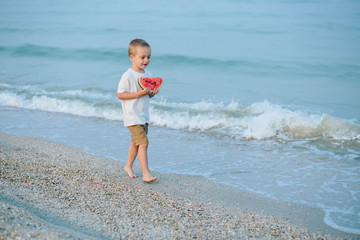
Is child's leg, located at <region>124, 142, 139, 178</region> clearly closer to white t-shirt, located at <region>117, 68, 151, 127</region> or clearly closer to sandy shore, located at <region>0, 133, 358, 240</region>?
sandy shore, located at <region>0, 133, 358, 240</region>

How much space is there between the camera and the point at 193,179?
4887mm

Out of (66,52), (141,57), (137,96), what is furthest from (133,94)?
(66,52)

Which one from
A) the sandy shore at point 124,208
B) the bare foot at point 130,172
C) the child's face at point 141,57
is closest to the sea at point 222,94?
the sandy shore at point 124,208

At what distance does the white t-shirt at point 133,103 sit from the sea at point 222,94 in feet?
3.96

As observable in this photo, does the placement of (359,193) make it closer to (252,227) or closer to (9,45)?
(252,227)

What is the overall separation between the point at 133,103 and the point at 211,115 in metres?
4.25

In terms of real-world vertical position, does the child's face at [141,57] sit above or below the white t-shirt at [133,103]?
above

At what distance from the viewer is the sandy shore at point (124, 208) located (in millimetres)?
2842

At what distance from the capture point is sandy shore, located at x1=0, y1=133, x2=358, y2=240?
284cm

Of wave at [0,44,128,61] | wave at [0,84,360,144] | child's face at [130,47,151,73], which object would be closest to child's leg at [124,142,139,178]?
child's face at [130,47,151,73]

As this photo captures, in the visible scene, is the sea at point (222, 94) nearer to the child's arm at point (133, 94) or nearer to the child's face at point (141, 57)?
the child's arm at point (133, 94)

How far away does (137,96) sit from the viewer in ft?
13.7

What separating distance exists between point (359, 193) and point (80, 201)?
10.7 feet

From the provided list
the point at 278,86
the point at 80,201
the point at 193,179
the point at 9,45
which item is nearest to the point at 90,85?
the point at 278,86
